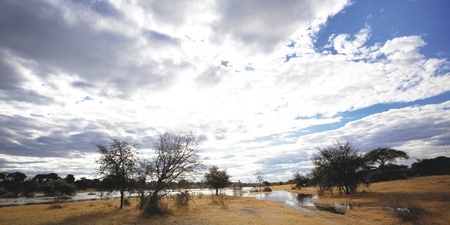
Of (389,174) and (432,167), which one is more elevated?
(432,167)

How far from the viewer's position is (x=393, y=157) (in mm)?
61406

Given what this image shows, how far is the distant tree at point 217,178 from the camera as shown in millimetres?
51188

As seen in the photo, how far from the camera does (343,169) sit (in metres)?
34.3

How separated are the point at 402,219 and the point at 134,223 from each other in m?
21.5

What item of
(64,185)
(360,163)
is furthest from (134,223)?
(64,185)

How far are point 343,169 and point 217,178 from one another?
3028 centimetres

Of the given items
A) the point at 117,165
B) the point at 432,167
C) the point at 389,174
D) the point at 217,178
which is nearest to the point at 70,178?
the point at 217,178

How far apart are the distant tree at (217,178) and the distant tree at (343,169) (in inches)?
989

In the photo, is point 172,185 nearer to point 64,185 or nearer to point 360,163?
point 360,163

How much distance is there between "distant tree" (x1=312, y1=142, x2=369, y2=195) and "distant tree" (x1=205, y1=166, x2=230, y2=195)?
2512 centimetres

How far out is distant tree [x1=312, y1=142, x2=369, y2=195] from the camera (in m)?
33.8

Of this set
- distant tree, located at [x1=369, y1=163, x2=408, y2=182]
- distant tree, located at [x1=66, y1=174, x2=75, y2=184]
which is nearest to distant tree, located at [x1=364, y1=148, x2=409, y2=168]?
distant tree, located at [x1=369, y1=163, x2=408, y2=182]

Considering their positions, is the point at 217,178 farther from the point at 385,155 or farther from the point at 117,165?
the point at 385,155

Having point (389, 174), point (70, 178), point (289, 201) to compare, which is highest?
point (70, 178)
